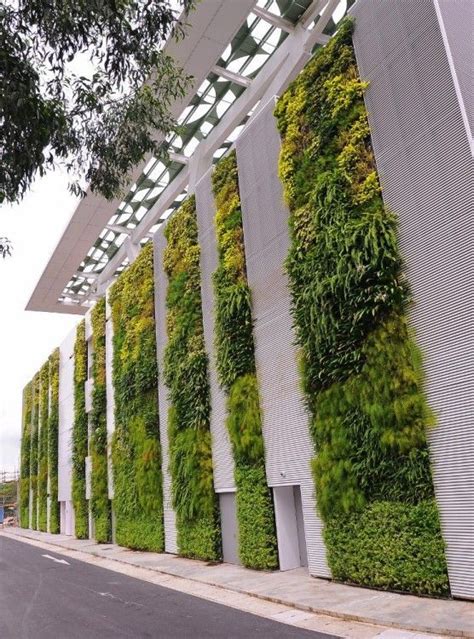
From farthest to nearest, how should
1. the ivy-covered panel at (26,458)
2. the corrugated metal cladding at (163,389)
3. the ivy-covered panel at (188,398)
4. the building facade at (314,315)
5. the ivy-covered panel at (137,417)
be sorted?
1. the ivy-covered panel at (26,458)
2. the ivy-covered panel at (137,417)
3. the corrugated metal cladding at (163,389)
4. the ivy-covered panel at (188,398)
5. the building facade at (314,315)

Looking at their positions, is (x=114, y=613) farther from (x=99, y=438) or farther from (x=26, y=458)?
(x=26, y=458)

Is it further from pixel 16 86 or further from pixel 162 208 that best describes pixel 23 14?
pixel 162 208

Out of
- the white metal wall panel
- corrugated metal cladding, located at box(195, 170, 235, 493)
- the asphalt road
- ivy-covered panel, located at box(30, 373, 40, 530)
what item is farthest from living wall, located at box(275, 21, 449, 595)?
ivy-covered panel, located at box(30, 373, 40, 530)

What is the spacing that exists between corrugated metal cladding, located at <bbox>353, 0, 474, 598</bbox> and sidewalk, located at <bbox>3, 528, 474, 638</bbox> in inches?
33.1

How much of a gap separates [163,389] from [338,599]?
11.1 m

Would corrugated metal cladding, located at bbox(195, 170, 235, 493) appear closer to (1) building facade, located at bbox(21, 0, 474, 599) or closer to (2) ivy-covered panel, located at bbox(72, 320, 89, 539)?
(1) building facade, located at bbox(21, 0, 474, 599)

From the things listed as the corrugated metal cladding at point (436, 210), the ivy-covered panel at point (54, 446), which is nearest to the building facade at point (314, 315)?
the corrugated metal cladding at point (436, 210)

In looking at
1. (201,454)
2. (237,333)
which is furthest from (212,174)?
(201,454)

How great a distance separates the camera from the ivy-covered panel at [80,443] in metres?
28.7

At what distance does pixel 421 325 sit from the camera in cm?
973

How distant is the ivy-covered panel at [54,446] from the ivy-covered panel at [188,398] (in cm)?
2011

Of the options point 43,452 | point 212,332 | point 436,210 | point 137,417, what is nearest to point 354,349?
point 436,210

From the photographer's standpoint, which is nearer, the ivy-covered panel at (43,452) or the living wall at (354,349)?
the living wall at (354,349)

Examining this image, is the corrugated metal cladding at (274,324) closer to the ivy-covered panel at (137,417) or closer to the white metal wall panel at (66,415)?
the ivy-covered panel at (137,417)
